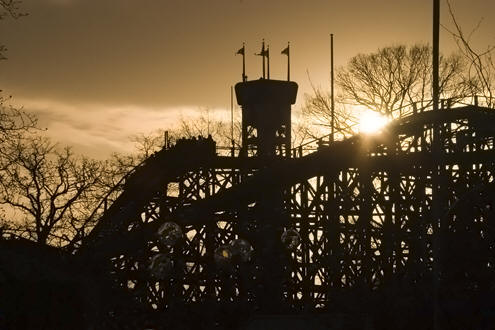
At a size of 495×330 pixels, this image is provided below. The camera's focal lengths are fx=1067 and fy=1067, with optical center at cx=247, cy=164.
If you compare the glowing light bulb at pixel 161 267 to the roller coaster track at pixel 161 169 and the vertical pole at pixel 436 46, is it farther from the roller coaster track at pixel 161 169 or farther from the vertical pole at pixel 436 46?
the vertical pole at pixel 436 46

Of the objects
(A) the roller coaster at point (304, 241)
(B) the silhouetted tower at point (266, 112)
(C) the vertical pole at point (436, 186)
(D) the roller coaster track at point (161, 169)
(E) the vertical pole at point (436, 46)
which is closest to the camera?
(C) the vertical pole at point (436, 186)

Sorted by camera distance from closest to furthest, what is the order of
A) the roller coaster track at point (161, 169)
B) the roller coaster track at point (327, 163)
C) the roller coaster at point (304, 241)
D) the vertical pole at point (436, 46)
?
the vertical pole at point (436, 46) < the roller coaster at point (304, 241) < the roller coaster track at point (327, 163) < the roller coaster track at point (161, 169)

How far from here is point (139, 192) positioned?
3344cm

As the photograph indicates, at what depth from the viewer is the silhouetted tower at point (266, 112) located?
42.7m

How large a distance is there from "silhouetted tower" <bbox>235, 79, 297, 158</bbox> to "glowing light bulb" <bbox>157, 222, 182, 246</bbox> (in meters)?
16.4

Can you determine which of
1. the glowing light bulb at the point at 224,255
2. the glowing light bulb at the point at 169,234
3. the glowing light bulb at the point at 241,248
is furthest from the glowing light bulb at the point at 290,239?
the glowing light bulb at the point at 169,234

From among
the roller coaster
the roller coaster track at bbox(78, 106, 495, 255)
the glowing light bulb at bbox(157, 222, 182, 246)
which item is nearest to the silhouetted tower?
the roller coaster

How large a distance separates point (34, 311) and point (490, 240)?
13.1m

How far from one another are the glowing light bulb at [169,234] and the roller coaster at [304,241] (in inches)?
1.0

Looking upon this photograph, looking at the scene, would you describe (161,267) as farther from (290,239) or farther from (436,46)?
(436,46)

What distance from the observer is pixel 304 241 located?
33.6m

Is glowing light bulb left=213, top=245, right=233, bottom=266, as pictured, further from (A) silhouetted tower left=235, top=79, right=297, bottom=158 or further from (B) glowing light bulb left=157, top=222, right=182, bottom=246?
(A) silhouetted tower left=235, top=79, right=297, bottom=158

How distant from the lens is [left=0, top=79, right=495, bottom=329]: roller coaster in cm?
2494

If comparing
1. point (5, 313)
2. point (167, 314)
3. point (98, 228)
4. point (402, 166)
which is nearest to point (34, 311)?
point (5, 313)
